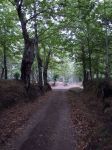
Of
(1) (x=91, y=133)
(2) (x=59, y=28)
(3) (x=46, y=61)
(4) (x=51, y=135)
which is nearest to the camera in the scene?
(4) (x=51, y=135)

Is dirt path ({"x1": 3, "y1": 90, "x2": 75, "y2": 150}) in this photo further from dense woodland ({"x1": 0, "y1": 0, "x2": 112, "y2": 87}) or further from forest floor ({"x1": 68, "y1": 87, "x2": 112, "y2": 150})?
dense woodland ({"x1": 0, "y1": 0, "x2": 112, "y2": 87})

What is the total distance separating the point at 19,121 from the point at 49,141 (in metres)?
4.75

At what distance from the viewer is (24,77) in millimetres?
30188

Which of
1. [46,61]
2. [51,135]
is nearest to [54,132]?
[51,135]

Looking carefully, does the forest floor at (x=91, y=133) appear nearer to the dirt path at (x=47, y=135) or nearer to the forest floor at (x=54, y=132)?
the forest floor at (x=54, y=132)

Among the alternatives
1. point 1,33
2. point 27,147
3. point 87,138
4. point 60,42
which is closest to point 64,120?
point 87,138

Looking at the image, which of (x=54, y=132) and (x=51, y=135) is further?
(x=54, y=132)

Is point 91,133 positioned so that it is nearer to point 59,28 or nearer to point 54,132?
point 54,132

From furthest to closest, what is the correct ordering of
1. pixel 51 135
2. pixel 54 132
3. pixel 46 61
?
pixel 46 61 → pixel 54 132 → pixel 51 135

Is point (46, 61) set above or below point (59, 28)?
below

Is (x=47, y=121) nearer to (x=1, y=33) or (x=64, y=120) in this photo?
(x=64, y=120)

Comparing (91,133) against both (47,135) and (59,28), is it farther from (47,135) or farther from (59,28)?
(59,28)

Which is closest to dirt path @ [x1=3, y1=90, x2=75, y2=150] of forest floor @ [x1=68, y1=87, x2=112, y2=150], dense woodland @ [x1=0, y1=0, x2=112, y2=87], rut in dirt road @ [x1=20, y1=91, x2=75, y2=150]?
rut in dirt road @ [x1=20, y1=91, x2=75, y2=150]

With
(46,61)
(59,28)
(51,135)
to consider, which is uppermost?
(59,28)
